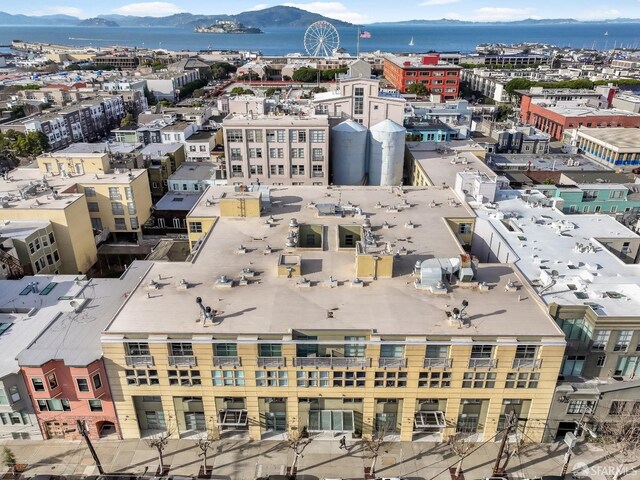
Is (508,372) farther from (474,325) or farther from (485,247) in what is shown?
(485,247)

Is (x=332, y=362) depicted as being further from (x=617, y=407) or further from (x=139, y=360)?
(x=617, y=407)

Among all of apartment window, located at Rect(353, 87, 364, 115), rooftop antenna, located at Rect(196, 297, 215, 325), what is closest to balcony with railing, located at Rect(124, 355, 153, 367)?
rooftop antenna, located at Rect(196, 297, 215, 325)

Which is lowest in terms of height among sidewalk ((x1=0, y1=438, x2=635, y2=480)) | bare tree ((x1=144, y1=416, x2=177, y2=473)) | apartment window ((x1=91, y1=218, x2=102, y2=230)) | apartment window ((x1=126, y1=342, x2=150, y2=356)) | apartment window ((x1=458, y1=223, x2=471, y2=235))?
sidewalk ((x1=0, y1=438, x2=635, y2=480))

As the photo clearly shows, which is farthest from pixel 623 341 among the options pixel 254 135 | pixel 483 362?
pixel 254 135

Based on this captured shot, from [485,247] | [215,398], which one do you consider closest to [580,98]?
[485,247]

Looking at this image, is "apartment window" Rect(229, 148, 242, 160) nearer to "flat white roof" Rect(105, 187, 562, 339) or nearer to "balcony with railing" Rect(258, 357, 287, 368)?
"flat white roof" Rect(105, 187, 562, 339)

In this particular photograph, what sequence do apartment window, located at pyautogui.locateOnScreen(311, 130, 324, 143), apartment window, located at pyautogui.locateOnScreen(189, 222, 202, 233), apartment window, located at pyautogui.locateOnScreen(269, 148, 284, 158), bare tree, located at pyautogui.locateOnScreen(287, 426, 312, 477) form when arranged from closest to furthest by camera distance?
bare tree, located at pyautogui.locateOnScreen(287, 426, 312, 477) < apartment window, located at pyautogui.locateOnScreen(189, 222, 202, 233) < apartment window, located at pyautogui.locateOnScreen(311, 130, 324, 143) < apartment window, located at pyautogui.locateOnScreen(269, 148, 284, 158)

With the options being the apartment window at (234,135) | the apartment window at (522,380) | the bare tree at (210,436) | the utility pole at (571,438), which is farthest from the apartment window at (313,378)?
the apartment window at (234,135)
